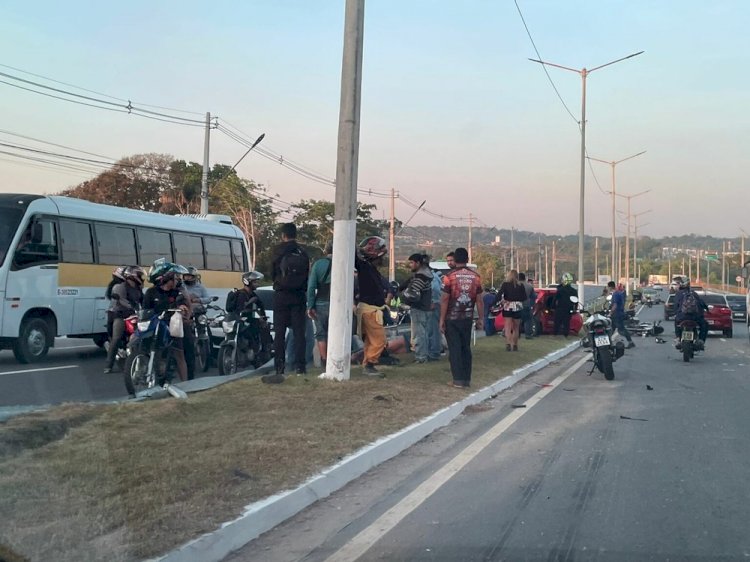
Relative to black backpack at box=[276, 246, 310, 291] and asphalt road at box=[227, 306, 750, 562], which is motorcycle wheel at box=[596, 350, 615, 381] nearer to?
asphalt road at box=[227, 306, 750, 562]

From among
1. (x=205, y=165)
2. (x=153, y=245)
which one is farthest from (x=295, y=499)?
(x=205, y=165)

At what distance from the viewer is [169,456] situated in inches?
275

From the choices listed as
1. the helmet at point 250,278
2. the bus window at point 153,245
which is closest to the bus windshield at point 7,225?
the bus window at point 153,245

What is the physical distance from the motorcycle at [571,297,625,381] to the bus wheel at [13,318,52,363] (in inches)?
414

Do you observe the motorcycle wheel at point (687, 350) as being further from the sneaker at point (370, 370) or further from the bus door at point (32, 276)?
the bus door at point (32, 276)

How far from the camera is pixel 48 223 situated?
56.4ft

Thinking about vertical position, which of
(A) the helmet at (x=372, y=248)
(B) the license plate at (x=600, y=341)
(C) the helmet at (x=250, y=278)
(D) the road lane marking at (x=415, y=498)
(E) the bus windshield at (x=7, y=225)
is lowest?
(D) the road lane marking at (x=415, y=498)

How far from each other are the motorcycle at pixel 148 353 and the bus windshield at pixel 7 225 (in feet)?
22.1

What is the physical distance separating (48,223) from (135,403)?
9.14 metres

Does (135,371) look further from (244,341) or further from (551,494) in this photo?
(551,494)

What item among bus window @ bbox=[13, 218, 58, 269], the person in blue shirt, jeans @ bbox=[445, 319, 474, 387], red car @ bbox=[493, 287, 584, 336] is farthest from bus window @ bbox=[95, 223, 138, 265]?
the person in blue shirt

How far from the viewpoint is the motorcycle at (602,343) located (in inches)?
587

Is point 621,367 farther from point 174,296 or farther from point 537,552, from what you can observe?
point 537,552

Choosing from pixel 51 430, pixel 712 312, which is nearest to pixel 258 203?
pixel 712 312
